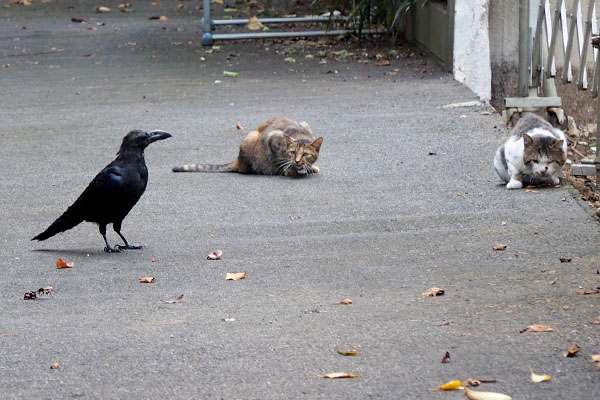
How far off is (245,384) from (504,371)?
3.45ft

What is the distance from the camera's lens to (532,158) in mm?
7555

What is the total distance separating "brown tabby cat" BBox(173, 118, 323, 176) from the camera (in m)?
8.59

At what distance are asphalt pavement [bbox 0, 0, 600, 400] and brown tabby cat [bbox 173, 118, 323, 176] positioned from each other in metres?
0.17

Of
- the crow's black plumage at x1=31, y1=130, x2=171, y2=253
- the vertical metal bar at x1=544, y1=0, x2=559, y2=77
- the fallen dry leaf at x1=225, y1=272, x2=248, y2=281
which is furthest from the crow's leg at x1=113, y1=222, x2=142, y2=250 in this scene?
the vertical metal bar at x1=544, y1=0, x2=559, y2=77

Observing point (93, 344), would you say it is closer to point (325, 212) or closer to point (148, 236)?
point (148, 236)

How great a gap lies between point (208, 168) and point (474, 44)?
4.45 m

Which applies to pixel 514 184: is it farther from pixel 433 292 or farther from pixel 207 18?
pixel 207 18

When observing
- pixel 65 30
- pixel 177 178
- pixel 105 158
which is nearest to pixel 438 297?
pixel 177 178

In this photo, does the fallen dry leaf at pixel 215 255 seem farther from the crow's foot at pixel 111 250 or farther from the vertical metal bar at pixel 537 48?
the vertical metal bar at pixel 537 48

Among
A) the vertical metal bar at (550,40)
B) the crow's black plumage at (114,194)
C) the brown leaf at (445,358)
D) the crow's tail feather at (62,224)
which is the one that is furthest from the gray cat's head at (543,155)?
the brown leaf at (445,358)

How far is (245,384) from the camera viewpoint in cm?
427

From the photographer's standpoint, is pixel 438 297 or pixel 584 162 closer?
pixel 438 297

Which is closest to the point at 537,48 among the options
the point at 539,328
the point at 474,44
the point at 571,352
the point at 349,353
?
the point at 474,44

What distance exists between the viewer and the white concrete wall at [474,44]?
1191 centimetres
